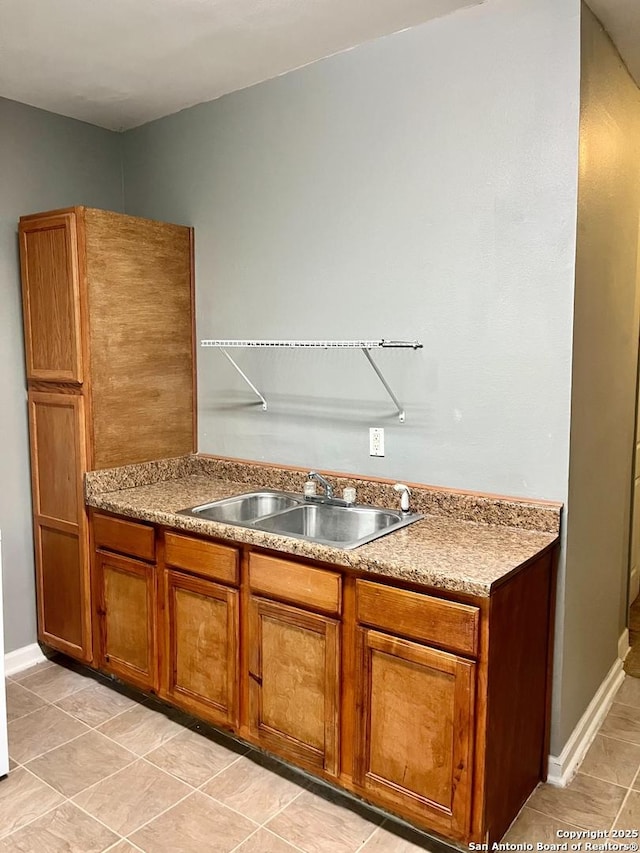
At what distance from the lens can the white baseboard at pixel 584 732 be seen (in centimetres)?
221

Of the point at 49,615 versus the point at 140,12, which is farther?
the point at 49,615

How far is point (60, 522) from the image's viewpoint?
2908mm

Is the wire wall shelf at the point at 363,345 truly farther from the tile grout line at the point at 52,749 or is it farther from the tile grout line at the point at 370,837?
the tile grout line at the point at 52,749

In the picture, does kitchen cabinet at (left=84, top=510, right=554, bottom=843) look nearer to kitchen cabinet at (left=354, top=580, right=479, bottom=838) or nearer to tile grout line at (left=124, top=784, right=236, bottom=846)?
kitchen cabinet at (left=354, top=580, right=479, bottom=838)

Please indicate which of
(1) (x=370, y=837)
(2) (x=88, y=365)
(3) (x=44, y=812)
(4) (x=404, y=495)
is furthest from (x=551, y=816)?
(2) (x=88, y=365)

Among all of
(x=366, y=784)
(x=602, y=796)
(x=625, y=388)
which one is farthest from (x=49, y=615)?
(x=625, y=388)

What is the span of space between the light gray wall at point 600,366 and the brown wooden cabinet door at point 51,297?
192 cm

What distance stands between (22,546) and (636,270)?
2.99m

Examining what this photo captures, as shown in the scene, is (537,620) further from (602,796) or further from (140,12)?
(140,12)

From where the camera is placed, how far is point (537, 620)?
206 cm

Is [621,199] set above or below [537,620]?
above

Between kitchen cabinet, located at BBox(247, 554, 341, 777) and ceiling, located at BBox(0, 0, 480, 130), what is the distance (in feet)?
6.00

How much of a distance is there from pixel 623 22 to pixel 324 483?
1.86m

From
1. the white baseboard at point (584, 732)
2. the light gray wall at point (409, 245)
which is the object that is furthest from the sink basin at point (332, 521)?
the white baseboard at point (584, 732)
